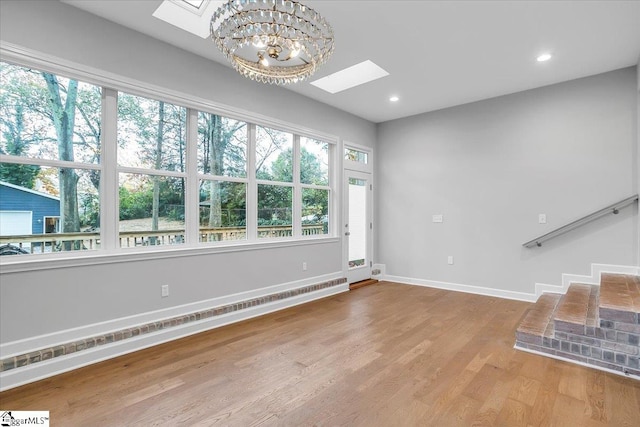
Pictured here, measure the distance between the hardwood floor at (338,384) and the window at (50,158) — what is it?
118 cm

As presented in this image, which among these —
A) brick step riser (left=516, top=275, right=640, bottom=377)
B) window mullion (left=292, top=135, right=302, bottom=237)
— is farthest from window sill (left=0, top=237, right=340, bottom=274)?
brick step riser (left=516, top=275, right=640, bottom=377)

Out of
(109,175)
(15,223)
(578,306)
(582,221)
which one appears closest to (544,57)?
(582,221)

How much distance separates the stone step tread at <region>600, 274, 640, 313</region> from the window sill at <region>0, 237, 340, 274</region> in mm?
3582

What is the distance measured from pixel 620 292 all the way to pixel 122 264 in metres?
4.81

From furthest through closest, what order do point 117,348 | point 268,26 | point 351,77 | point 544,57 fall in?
point 351,77, point 544,57, point 117,348, point 268,26

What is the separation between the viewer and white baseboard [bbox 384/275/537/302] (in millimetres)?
4512

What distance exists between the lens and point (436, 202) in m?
5.39

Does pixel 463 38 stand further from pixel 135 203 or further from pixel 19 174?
pixel 19 174

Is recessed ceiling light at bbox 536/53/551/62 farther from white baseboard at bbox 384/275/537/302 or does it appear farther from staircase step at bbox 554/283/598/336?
white baseboard at bbox 384/275/537/302

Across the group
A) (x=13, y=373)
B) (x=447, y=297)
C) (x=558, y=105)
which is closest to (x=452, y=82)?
(x=558, y=105)

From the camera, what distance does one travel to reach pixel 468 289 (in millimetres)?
5008

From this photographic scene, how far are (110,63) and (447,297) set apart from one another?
507 cm

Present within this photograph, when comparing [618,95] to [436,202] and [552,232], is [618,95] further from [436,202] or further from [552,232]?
[436,202]

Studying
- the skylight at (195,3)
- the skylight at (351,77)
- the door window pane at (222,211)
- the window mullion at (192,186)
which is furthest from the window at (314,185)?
the skylight at (195,3)
